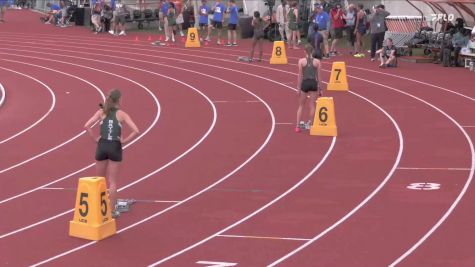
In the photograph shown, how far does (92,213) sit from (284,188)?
310 cm

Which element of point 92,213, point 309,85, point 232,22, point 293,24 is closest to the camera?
point 92,213

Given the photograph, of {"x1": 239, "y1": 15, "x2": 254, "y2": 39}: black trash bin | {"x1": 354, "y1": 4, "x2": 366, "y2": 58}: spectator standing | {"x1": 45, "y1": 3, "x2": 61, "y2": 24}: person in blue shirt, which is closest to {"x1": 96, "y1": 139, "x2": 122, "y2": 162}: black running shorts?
{"x1": 354, "y1": 4, "x2": 366, "y2": 58}: spectator standing

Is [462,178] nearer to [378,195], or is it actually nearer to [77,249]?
[378,195]

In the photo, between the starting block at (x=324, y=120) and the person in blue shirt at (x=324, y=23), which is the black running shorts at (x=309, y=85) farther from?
the person in blue shirt at (x=324, y=23)

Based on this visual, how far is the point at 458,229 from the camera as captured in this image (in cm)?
1034

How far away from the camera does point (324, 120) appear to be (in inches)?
631

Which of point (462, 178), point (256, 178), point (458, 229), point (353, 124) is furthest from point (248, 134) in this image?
point (458, 229)

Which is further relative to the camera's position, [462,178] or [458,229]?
[462,178]

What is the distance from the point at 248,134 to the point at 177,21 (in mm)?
18677

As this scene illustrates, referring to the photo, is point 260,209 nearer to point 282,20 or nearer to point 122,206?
point 122,206

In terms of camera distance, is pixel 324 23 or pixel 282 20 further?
pixel 282 20

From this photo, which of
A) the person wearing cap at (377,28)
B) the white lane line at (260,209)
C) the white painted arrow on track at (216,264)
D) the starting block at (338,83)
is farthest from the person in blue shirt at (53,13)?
the white painted arrow on track at (216,264)

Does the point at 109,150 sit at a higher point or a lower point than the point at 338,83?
higher

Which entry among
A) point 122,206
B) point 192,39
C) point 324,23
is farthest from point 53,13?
point 122,206
